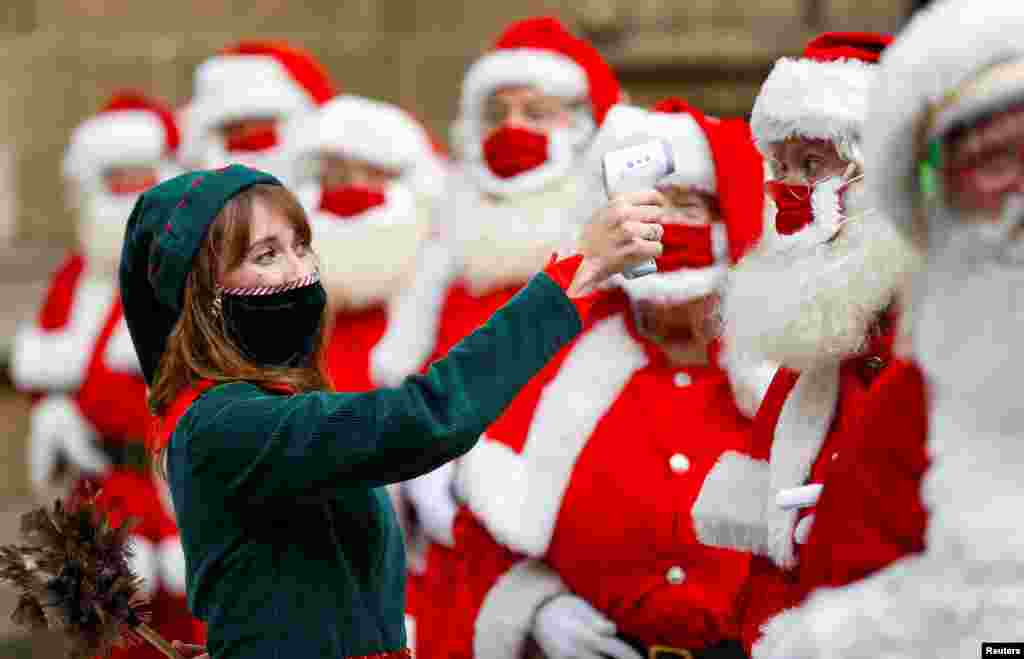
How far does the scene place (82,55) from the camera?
9.05m

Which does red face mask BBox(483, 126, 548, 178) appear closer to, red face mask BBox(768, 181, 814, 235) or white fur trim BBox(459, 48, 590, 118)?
white fur trim BBox(459, 48, 590, 118)

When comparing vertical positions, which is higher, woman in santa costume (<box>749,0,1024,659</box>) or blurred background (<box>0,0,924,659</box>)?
blurred background (<box>0,0,924,659</box>)

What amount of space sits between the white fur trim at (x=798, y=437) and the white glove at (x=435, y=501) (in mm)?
1947

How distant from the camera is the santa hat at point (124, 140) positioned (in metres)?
7.16

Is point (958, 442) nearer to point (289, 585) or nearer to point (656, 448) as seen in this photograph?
point (289, 585)

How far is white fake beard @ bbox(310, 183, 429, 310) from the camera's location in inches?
228

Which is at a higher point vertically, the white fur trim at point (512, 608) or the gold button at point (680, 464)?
the gold button at point (680, 464)

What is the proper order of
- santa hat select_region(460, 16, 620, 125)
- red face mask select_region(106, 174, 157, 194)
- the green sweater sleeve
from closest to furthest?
the green sweater sleeve, santa hat select_region(460, 16, 620, 125), red face mask select_region(106, 174, 157, 194)

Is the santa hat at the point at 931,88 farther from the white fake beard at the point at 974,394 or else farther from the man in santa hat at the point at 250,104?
the man in santa hat at the point at 250,104

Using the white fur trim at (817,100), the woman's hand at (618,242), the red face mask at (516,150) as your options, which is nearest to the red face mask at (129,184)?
the red face mask at (516,150)

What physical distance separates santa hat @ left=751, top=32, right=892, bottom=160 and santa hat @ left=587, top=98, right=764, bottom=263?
0.64 metres

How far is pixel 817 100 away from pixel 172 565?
3.49 m

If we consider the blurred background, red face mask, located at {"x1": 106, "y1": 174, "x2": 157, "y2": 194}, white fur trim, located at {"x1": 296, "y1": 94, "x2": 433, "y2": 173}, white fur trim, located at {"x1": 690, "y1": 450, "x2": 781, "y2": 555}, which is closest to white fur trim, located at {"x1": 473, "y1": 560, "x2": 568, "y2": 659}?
white fur trim, located at {"x1": 690, "y1": 450, "x2": 781, "y2": 555}

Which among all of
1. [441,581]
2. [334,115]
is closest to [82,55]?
[334,115]
